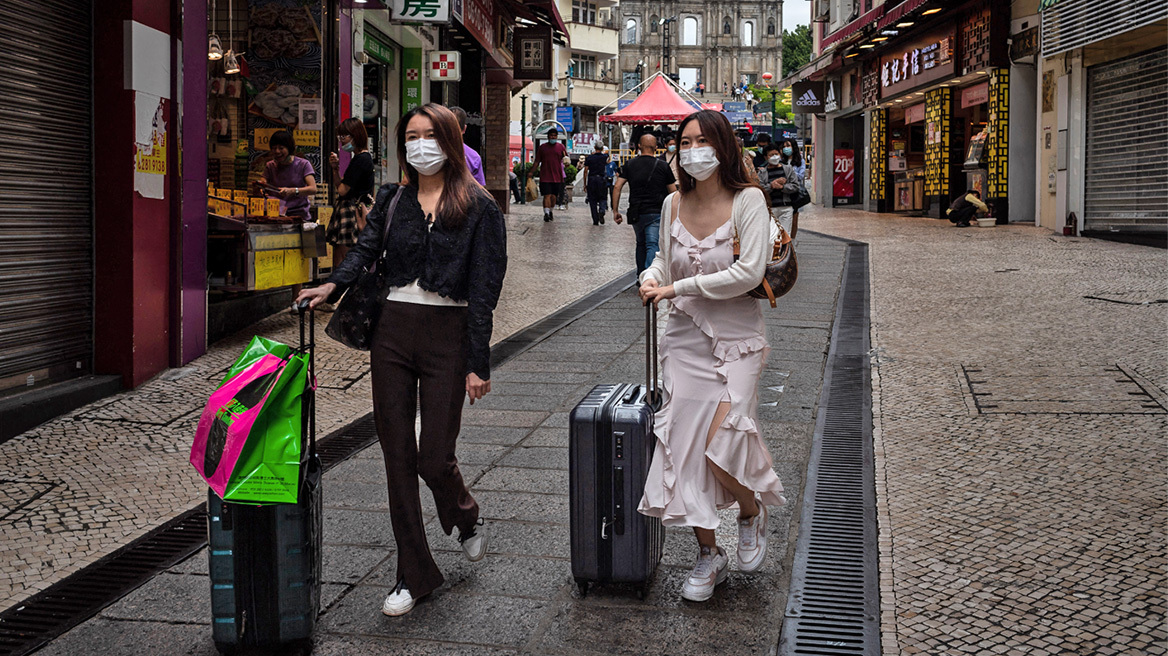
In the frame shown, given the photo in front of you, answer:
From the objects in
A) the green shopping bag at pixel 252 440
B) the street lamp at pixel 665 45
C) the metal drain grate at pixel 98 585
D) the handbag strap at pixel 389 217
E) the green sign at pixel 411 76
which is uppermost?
the street lamp at pixel 665 45

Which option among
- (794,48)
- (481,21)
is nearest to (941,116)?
(481,21)

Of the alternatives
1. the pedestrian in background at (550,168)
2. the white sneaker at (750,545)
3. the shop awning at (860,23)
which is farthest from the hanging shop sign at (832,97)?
the white sneaker at (750,545)

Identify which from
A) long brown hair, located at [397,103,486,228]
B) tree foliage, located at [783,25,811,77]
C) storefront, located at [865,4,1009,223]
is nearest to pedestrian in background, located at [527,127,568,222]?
storefront, located at [865,4,1009,223]

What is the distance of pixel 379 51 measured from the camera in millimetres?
15555

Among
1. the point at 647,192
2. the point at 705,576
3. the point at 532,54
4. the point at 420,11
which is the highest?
the point at 532,54

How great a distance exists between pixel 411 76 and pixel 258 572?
15.0m

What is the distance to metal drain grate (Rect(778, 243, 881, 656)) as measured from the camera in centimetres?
340

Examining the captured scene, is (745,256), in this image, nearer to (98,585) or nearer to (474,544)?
(474,544)

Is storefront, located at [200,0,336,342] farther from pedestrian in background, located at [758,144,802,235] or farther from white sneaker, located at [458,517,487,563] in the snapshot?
white sneaker, located at [458,517,487,563]

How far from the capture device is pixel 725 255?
3686mm

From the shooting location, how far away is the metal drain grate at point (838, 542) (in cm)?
340

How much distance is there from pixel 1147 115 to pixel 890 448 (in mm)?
13240

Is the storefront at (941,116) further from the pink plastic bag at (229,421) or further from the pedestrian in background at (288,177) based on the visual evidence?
the pink plastic bag at (229,421)

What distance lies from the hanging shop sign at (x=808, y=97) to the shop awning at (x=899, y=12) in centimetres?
1128
